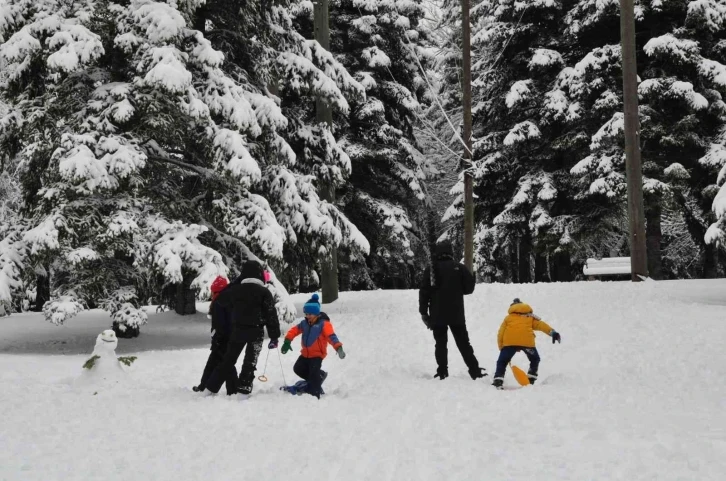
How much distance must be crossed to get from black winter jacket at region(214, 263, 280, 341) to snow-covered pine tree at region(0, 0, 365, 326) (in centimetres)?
333

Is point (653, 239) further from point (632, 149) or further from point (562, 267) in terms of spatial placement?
point (562, 267)

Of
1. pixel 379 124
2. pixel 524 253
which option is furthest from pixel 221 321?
pixel 524 253

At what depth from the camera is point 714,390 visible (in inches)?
310

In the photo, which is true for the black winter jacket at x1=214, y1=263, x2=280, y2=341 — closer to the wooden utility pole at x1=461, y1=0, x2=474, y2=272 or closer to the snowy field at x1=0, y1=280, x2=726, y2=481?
the snowy field at x1=0, y1=280, x2=726, y2=481

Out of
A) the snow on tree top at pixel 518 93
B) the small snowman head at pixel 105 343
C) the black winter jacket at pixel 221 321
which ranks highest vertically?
the snow on tree top at pixel 518 93

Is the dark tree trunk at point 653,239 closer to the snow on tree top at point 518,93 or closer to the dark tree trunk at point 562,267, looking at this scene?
the dark tree trunk at point 562,267

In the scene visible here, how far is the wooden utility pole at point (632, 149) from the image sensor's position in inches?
712

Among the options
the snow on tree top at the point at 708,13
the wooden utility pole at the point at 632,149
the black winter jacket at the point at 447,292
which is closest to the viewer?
the black winter jacket at the point at 447,292

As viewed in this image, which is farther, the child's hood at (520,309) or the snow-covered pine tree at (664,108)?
the snow-covered pine tree at (664,108)

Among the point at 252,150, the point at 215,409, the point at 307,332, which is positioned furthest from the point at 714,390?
the point at 252,150

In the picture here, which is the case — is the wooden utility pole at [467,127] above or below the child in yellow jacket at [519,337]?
above

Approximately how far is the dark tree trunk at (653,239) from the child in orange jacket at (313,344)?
1446 cm

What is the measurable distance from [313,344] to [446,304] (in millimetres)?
1948

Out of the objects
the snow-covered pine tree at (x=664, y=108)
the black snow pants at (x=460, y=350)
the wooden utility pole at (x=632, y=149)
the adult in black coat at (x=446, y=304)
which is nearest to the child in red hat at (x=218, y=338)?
the adult in black coat at (x=446, y=304)
